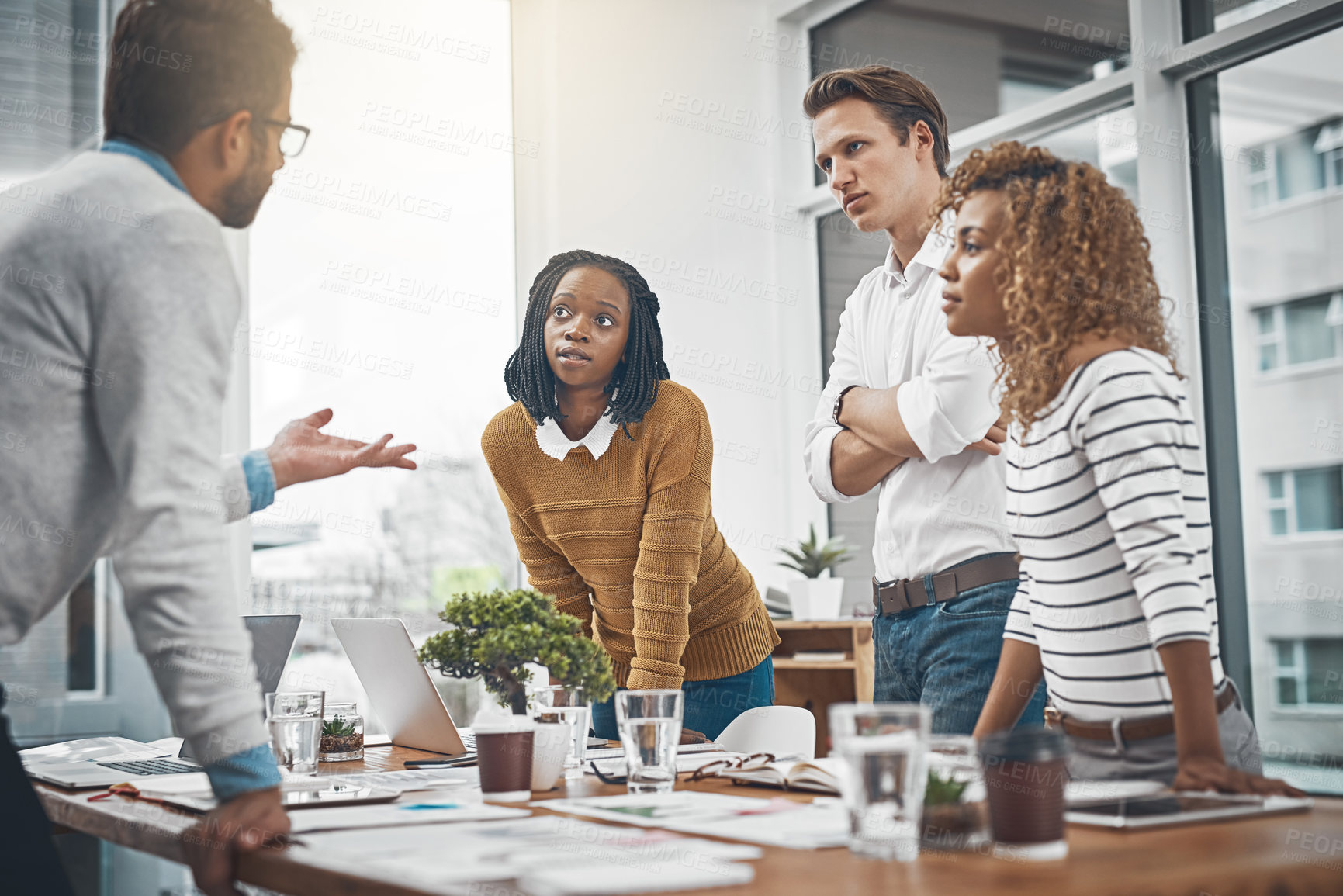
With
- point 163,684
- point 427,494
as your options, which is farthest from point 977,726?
point 427,494

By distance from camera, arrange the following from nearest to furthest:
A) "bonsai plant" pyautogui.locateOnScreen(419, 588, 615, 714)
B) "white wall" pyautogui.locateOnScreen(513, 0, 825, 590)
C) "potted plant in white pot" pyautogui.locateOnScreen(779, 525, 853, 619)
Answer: "bonsai plant" pyautogui.locateOnScreen(419, 588, 615, 714) → "potted plant in white pot" pyautogui.locateOnScreen(779, 525, 853, 619) → "white wall" pyautogui.locateOnScreen(513, 0, 825, 590)

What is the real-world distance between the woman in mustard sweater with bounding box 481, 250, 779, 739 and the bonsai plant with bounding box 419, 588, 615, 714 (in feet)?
2.06

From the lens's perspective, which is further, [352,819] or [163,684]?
[352,819]

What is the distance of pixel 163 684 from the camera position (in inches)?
42.1

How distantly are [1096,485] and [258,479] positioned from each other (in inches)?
41.3

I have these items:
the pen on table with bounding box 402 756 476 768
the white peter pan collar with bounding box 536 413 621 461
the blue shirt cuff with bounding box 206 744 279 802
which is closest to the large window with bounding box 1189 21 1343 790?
the white peter pan collar with bounding box 536 413 621 461

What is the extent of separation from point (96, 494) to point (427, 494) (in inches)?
136

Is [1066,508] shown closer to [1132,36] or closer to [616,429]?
[616,429]

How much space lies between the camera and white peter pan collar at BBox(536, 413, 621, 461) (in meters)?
2.22

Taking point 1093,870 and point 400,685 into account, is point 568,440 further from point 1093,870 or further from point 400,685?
point 1093,870

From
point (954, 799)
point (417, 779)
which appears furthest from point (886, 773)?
point (417, 779)

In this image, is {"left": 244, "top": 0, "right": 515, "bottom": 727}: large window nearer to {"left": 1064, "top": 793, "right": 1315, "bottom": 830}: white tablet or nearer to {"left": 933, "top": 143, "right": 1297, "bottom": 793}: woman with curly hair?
{"left": 933, "top": 143, "right": 1297, "bottom": 793}: woman with curly hair

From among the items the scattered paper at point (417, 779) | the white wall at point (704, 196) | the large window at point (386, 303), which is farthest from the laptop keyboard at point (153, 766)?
the white wall at point (704, 196)

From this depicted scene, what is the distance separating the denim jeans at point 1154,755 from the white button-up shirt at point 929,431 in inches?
23.5
